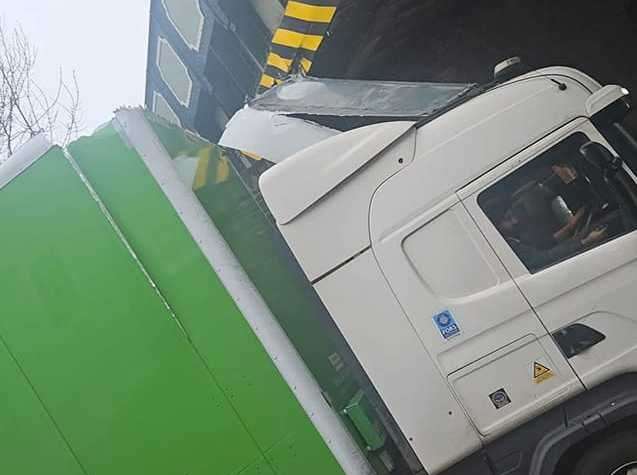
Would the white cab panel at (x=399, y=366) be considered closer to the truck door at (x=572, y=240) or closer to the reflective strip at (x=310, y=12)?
the truck door at (x=572, y=240)

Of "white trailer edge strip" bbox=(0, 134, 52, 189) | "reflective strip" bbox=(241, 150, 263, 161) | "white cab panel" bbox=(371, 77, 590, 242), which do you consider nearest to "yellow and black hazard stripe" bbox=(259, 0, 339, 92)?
"reflective strip" bbox=(241, 150, 263, 161)

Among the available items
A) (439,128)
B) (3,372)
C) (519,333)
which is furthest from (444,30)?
(3,372)

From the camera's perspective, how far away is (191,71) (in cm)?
705

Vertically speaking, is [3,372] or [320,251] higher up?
[3,372]

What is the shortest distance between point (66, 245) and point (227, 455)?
3.88 ft

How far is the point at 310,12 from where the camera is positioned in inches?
227

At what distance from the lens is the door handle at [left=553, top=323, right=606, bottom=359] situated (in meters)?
3.50

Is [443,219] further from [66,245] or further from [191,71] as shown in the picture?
[191,71]

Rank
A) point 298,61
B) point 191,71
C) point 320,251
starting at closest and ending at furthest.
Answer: point 320,251 → point 298,61 → point 191,71

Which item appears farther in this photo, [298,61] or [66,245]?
[298,61]

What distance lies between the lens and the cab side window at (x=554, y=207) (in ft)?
11.6

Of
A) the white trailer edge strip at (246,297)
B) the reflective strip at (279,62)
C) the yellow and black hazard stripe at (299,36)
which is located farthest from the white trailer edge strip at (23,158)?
the reflective strip at (279,62)

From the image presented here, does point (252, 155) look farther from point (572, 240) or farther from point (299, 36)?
point (299, 36)

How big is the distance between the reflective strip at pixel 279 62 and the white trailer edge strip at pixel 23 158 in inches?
105
